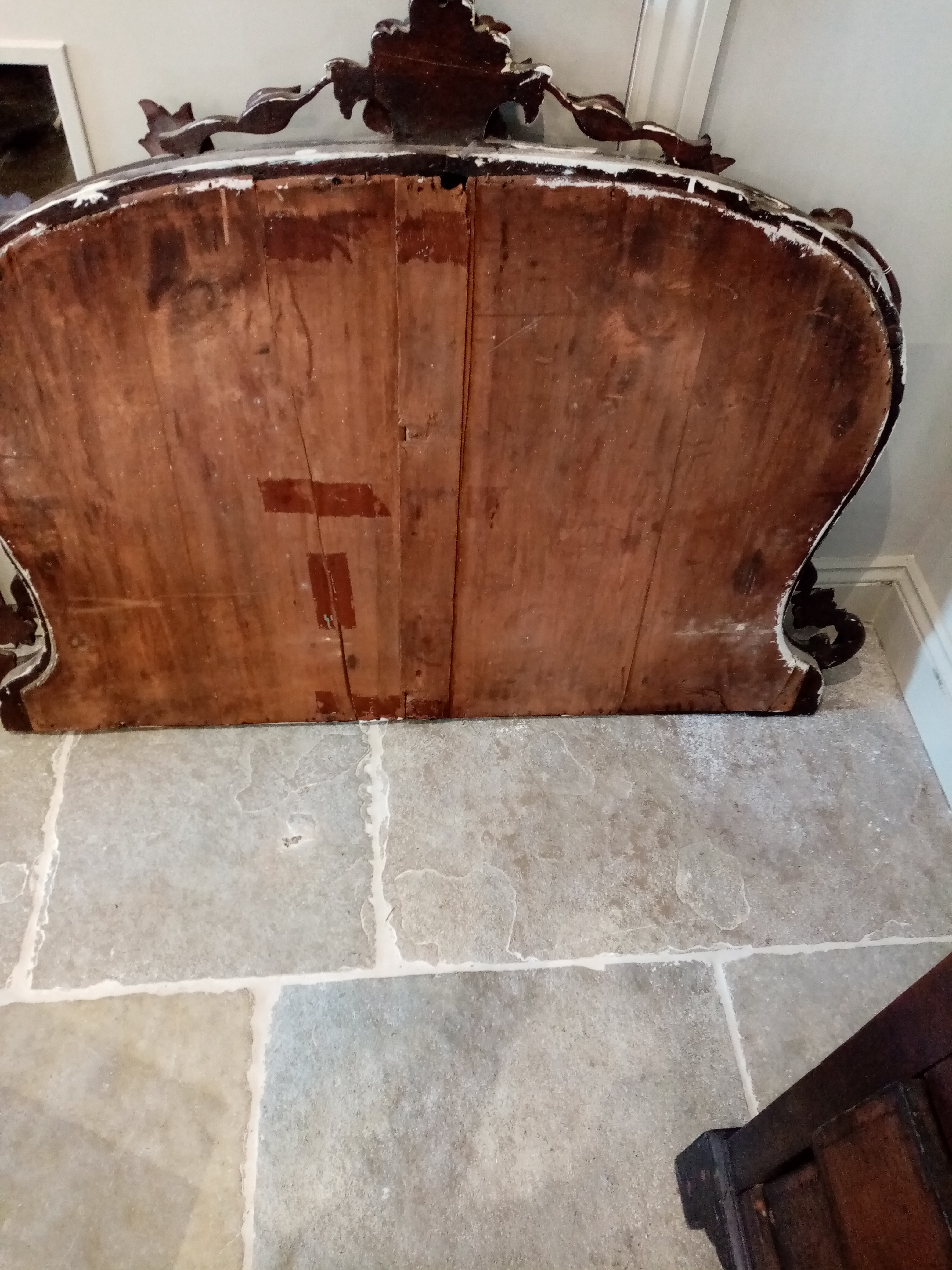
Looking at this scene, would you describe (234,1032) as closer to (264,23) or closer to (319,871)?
(319,871)

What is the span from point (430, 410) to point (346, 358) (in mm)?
115

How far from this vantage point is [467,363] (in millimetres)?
1087

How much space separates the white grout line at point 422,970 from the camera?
4.01 feet

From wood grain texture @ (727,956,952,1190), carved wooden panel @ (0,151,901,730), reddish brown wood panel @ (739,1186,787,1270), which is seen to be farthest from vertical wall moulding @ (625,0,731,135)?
reddish brown wood panel @ (739,1186,787,1270)

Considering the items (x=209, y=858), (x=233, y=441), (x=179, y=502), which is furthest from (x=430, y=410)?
(x=209, y=858)

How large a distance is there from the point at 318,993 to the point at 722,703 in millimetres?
764

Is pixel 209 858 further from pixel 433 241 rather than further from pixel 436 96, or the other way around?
pixel 436 96

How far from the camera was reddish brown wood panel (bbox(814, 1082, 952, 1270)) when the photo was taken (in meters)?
0.67

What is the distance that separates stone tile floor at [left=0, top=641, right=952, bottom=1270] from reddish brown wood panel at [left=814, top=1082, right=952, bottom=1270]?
392mm

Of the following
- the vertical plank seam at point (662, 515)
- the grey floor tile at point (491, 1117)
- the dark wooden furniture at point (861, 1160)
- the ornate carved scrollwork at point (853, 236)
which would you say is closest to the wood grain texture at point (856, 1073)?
the dark wooden furniture at point (861, 1160)

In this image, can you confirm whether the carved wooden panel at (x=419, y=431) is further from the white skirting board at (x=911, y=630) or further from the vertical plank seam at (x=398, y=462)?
the white skirting board at (x=911, y=630)

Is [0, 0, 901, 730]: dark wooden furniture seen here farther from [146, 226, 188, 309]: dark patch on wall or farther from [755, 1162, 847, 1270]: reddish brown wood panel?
[755, 1162, 847, 1270]: reddish brown wood panel

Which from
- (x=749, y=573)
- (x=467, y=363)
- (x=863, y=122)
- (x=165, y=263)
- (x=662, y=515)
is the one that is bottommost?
(x=749, y=573)

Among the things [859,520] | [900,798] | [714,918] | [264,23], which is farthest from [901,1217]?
[264,23]
